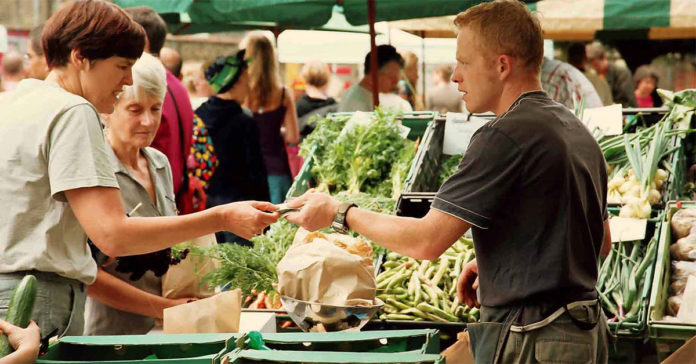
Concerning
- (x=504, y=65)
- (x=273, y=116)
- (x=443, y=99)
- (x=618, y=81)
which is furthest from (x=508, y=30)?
(x=618, y=81)

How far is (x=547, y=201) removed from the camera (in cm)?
239

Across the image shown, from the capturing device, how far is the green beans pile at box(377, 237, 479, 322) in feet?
12.5

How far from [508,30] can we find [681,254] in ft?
7.01

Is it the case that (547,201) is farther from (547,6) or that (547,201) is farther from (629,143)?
(547,6)

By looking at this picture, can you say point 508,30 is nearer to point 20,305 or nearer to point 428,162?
point 20,305

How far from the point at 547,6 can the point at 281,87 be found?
3.09m

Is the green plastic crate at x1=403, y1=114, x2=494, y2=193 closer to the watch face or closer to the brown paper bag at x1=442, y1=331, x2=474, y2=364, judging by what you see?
the brown paper bag at x1=442, y1=331, x2=474, y2=364

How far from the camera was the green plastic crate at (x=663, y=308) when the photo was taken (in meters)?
3.38

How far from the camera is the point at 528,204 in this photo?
2.39 meters

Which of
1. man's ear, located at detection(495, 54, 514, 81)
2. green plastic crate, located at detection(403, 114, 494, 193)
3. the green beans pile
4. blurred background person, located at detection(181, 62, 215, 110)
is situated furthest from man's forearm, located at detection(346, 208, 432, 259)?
blurred background person, located at detection(181, 62, 215, 110)

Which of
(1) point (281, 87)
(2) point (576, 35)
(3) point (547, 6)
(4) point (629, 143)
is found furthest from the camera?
(2) point (576, 35)

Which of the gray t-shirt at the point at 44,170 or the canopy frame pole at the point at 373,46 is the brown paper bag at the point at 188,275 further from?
the canopy frame pole at the point at 373,46

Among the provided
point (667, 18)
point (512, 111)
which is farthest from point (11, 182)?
point (667, 18)

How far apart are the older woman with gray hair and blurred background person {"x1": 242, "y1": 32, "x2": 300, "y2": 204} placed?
387 centimetres
